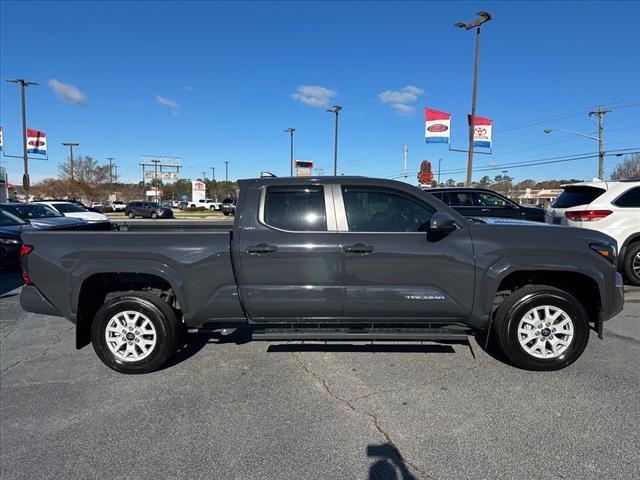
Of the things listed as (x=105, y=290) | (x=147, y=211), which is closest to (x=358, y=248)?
(x=105, y=290)

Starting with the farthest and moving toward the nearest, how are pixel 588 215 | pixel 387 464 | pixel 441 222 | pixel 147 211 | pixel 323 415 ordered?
pixel 147 211 → pixel 588 215 → pixel 441 222 → pixel 323 415 → pixel 387 464

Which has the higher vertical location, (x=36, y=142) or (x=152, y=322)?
(x=36, y=142)

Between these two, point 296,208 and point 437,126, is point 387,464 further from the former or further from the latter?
point 437,126

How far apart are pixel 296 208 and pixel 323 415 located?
187 centimetres

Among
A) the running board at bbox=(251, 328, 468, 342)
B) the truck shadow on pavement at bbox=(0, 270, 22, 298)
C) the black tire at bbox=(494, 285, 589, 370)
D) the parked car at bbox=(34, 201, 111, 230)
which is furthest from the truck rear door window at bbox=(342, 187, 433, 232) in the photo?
the parked car at bbox=(34, 201, 111, 230)

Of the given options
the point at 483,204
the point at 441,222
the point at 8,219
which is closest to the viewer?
the point at 441,222

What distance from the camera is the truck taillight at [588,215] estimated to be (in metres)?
7.22

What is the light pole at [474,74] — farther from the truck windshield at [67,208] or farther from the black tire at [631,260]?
the truck windshield at [67,208]

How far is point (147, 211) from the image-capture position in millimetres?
37625

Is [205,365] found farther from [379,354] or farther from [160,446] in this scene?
[379,354]

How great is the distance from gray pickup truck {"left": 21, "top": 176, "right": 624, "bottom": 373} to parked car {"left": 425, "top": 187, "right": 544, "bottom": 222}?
782cm

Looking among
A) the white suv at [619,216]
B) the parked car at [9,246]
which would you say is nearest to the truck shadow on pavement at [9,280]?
the parked car at [9,246]

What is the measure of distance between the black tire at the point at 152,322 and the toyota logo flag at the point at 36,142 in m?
36.6

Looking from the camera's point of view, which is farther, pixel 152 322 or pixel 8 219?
pixel 8 219
